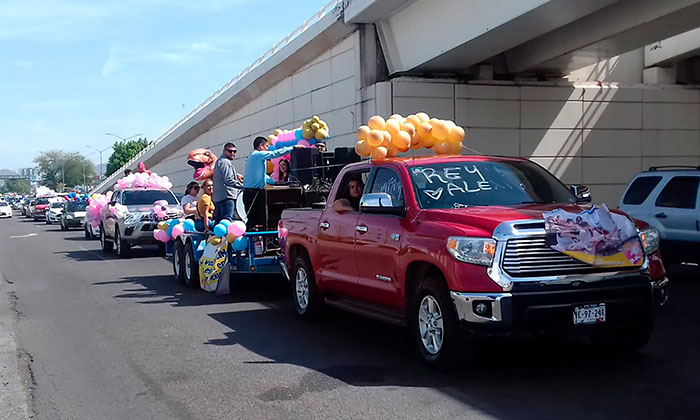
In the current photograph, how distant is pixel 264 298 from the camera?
11.9 meters

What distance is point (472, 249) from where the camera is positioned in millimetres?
6246

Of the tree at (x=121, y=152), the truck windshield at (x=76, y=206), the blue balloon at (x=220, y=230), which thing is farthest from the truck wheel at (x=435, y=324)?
the tree at (x=121, y=152)

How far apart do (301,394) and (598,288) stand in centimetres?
261

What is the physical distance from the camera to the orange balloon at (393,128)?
9.78 meters

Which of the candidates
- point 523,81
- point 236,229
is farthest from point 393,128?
point 523,81

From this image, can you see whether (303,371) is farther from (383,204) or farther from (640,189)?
(640,189)

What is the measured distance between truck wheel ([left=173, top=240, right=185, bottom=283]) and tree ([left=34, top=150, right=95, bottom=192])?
12662cm

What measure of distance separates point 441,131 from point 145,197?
1323 cm

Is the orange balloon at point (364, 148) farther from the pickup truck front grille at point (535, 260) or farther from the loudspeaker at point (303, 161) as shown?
the pickup truck front grille at point (535, 260)

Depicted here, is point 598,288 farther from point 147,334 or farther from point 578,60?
point 578,60

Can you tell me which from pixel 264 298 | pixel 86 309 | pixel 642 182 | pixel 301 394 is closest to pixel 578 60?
pixel 642 182

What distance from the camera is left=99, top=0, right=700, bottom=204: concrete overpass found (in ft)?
60.5

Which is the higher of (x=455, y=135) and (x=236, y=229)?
(x=455, y=135)

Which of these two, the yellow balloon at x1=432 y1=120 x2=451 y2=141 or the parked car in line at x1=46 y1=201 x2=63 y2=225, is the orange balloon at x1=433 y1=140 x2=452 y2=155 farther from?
the parked car in line at x1=46 y1=201 x2=63 y2=225
